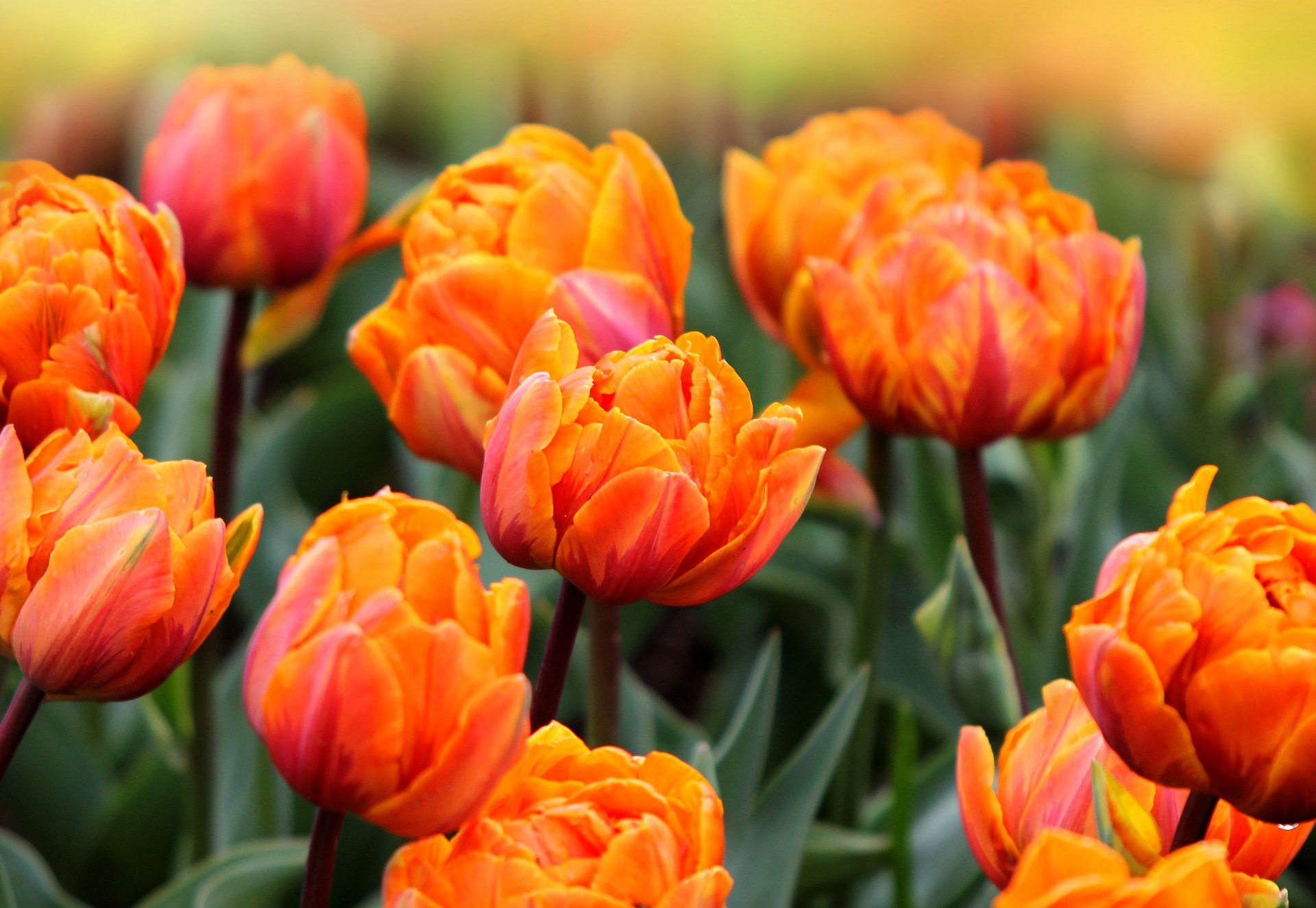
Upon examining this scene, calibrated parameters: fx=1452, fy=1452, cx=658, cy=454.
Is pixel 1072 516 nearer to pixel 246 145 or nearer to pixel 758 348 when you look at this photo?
pixel 758 348

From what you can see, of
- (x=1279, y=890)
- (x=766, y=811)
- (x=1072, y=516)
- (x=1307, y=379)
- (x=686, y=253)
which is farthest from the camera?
(x=1307, y=379)

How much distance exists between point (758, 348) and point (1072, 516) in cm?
31

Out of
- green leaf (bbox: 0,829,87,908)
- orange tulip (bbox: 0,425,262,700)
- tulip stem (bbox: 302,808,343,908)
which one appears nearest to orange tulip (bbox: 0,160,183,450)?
orange tulip (bbox: 0,425,262,700)

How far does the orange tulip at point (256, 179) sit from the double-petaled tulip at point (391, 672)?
35 cm

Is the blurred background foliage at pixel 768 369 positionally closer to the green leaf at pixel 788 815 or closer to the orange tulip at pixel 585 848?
the green leaf at pixel 788 815

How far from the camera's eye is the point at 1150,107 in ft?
Result: 6.30

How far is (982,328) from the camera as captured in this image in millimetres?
634

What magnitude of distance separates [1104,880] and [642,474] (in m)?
0.17

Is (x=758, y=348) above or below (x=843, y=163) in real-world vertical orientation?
below

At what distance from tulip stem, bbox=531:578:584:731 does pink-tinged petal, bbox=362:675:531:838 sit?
8 cm

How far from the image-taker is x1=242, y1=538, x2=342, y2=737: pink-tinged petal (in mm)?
387

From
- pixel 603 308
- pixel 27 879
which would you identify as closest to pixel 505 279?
pixel 603 308

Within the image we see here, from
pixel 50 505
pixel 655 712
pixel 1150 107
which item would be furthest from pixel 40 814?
pixel 1150 107

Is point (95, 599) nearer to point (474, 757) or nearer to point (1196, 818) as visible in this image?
point (474, 757)
